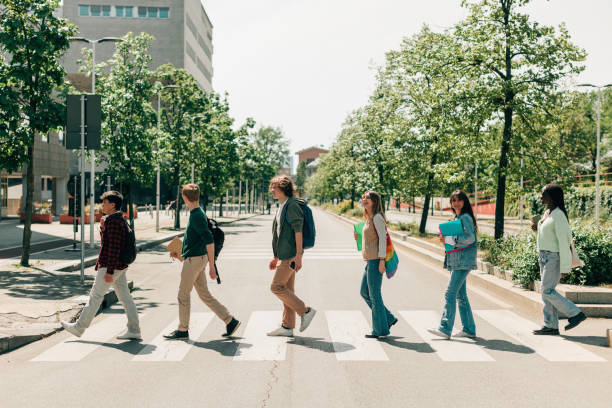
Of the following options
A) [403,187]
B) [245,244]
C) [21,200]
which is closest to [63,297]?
[245,244]

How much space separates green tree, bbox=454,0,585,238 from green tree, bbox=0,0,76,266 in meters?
9.81

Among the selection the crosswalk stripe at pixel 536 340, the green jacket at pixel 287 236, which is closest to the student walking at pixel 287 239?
the green jacket at pixel 287 236

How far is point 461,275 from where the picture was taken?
683 centimetres

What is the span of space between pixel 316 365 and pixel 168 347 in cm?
179

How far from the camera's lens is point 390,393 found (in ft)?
15.9

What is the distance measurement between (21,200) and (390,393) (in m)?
38.8

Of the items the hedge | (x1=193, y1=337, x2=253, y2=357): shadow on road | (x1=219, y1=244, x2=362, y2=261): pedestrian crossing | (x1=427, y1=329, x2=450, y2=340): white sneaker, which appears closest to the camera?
(x1=193, y1=337, x2=253, y2=357): shadow on road

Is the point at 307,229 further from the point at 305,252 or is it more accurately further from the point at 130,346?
the point at 305,252

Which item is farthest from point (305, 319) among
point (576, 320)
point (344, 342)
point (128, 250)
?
point (576, 320)

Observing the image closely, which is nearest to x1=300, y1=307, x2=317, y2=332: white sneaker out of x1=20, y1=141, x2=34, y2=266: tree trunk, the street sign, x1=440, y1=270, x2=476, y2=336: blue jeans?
x1=440, y1=270, x2=476, y2=336: blue jeans

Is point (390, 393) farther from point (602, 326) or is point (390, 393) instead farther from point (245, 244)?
point (245, 244)

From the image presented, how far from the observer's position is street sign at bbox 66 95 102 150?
10609mm

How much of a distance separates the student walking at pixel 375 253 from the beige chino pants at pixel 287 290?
84 centimetres

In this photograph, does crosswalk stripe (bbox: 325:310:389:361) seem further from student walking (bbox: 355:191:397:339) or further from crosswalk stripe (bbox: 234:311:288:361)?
crosswalk stripe (bbox: 234:311:288:361)
